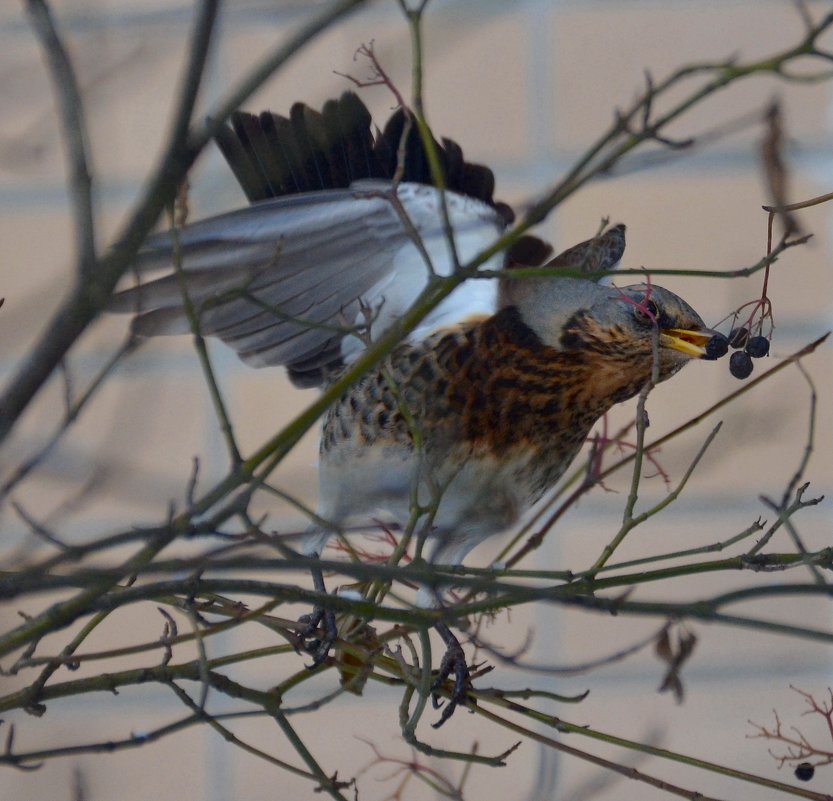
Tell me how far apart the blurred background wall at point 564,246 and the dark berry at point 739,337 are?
635 millimetres

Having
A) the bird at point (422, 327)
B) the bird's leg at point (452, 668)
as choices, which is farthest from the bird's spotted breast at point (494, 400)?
the bird's leg at point (452, 668)

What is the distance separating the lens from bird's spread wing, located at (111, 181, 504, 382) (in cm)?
66

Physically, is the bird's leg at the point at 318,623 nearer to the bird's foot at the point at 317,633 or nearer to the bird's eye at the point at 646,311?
the bird's foot at the point at 317,633

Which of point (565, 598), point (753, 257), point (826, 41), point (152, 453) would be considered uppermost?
point (826, 41)

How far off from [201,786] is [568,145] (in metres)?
0.73

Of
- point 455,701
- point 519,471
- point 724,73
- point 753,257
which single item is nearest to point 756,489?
point 753,257

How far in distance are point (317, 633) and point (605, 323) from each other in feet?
0.89

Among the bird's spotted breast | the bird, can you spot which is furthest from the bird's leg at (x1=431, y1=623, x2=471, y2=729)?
the bird's spotted breast

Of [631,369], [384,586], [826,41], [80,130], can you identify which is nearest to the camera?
[80,130]

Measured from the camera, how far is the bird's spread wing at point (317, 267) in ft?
2.16

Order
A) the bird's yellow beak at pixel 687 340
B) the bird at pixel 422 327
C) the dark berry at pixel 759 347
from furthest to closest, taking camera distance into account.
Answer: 1. the bird at pixel 422 327
2. the bird's yellow beak at pixel 687 340
3. the dark berry at pixel 759 347

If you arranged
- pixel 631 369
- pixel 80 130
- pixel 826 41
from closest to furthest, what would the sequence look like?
pixel 80 130 < pixel 631 369 < pixel 826 41

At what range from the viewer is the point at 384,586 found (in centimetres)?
47

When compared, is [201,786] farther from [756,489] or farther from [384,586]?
[384,586]
